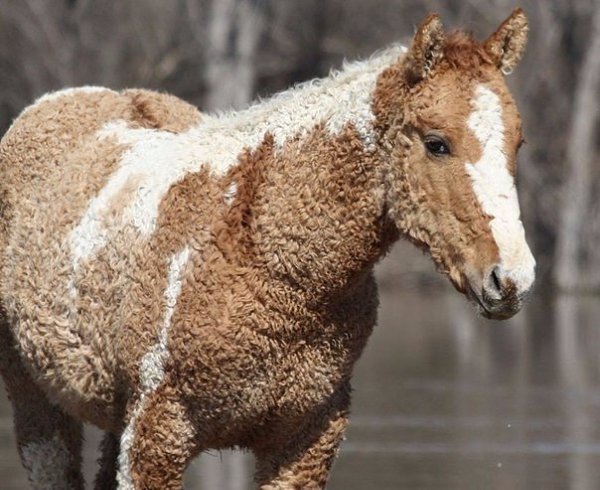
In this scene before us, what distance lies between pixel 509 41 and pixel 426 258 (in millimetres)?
A: 17968

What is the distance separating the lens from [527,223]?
2533cm

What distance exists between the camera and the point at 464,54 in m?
4.99

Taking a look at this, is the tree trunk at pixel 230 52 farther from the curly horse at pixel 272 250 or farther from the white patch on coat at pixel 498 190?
the white patch on coat at pixel 498 190

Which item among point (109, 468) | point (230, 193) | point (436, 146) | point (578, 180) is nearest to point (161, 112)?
point (230, 193)

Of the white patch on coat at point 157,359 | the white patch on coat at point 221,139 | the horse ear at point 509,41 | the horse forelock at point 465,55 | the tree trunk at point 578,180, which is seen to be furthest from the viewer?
the tree trunk at point 578,180

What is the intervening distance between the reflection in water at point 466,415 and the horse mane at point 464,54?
201 centimetres

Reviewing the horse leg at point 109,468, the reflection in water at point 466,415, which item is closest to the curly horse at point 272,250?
the horse leg at point 109,468

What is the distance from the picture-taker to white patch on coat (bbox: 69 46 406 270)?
5273 mm

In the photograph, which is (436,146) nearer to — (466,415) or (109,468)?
(109,468)

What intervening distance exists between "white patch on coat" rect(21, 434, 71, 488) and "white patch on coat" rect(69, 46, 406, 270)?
3.44 ft

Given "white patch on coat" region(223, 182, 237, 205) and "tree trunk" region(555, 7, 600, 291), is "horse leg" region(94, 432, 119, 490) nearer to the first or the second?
"white patch on coat" region(223, 182, 237, 205)

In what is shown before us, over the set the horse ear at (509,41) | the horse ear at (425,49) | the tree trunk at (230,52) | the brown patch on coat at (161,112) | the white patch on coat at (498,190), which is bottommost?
the white patch on coat at (498,190)

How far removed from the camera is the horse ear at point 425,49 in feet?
16.0

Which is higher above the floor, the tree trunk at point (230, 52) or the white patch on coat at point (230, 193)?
the tree trunk at point (230, 52)
